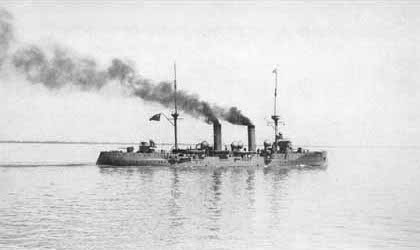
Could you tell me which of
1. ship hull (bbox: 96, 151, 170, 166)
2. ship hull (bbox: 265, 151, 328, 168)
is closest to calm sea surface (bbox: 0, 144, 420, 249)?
ship hull (bbox: 96, 151, 170, 166)

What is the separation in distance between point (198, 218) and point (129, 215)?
7.01 ft

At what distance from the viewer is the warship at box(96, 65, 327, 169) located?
41.1 metres

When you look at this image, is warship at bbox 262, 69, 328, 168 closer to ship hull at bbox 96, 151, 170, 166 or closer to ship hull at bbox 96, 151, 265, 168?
ship hull at bbox 96, 151, 265, 168

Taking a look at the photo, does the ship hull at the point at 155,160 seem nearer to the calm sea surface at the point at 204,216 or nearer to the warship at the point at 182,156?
the warship at the point at 182,156

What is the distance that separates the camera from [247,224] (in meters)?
15.4

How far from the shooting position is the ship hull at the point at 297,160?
44.1m

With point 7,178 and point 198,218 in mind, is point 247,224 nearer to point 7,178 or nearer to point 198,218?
point 198,218

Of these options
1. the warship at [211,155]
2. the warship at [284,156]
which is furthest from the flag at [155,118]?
the warship at [284,156]

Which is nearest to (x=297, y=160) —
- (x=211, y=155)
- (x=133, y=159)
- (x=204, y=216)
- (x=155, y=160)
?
(x=211, y=155)

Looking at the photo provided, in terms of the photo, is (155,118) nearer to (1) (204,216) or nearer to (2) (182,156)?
(2) (182,156)

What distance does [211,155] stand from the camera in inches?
1667

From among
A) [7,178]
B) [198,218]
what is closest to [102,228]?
[198,218]

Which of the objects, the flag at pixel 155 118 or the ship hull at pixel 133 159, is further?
the ship hull at pixel 133 159

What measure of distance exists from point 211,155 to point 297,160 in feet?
26.4
